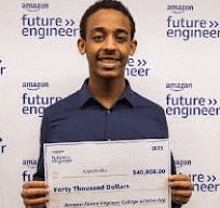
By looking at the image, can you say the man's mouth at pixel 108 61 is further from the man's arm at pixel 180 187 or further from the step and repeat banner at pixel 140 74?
the man's arm at pixel 180 187

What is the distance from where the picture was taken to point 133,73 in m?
1.35

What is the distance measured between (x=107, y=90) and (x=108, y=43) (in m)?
0.15

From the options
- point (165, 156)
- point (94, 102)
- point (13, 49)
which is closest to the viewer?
point (165, 156)

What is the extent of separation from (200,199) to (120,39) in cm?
66

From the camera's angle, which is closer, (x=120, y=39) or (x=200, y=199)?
(x=120, y=39)

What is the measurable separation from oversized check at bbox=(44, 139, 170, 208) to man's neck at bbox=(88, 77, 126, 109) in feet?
0.57

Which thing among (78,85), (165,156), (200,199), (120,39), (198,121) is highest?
(120,39)

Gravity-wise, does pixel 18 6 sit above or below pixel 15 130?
above

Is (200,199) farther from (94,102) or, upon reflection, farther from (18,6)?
(18,6)

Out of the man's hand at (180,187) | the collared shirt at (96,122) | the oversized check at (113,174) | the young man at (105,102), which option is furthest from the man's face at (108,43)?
the man's hand at (180,187)

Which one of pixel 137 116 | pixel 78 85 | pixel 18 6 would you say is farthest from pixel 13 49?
pixel 137 116

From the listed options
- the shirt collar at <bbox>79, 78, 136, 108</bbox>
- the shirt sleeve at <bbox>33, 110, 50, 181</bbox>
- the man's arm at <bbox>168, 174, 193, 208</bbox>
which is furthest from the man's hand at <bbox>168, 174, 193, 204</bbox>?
the shirt sleeve at <bbox>33, 110, 50, 181</bbox>

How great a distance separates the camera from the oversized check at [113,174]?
1.04m

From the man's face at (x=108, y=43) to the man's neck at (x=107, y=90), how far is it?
3cm
